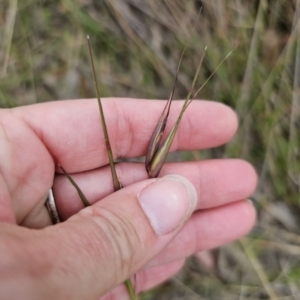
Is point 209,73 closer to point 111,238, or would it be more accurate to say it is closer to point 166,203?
point 166,203

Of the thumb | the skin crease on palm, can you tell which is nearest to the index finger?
the skin crease on palm

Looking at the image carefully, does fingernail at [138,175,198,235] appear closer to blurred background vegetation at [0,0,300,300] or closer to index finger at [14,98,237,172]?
index finger at [14,98,237,172]

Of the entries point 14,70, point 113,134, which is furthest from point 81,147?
point 14,70

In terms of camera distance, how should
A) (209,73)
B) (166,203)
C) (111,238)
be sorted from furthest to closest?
(209,73)
(166,203)
(111,238)

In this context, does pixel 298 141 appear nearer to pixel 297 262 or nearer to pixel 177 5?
pixel 297 262

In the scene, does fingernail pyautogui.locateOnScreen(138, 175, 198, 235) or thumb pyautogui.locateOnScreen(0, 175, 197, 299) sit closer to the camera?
thumb pyautogui.locateOnScreen(0, 175, 197, 299)

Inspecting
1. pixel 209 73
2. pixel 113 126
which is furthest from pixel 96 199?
pixel 209 73

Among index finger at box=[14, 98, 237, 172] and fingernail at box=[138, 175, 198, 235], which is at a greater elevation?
index finger at box=[14, 98, 237, 172]
